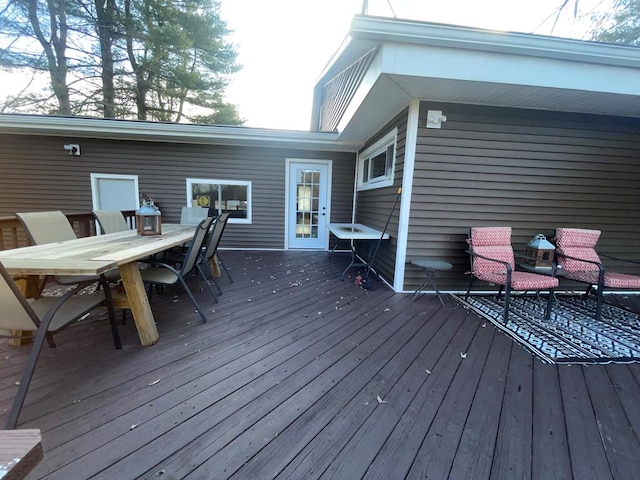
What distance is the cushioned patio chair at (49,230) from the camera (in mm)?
2260

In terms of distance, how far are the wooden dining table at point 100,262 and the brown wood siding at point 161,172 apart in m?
3.29

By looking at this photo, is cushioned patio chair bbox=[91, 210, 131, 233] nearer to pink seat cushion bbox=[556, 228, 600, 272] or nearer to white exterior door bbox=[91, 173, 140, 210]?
white exterior door bbox=[91, 173, 140, 210]

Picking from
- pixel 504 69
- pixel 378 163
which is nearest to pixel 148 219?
pixel 378 163

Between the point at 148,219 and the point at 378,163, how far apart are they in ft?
11.5

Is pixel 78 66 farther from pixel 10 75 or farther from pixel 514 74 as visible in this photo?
pixel 514 74

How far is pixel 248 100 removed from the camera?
→ 35.2 ft

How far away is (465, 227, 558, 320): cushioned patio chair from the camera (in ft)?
8.50

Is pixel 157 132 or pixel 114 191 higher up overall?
pixel 157 132

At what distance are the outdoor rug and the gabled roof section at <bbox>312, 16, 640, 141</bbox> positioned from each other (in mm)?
2216

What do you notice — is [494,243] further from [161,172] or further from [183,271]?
[161,172]

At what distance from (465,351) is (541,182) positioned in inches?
103

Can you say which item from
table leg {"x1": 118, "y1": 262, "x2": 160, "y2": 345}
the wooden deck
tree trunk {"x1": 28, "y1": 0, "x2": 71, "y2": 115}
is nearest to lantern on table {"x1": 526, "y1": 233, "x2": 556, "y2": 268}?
the wooden deck

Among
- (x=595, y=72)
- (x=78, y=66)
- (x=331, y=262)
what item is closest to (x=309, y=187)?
(x=331, y=262)

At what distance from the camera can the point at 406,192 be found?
3225 mm
